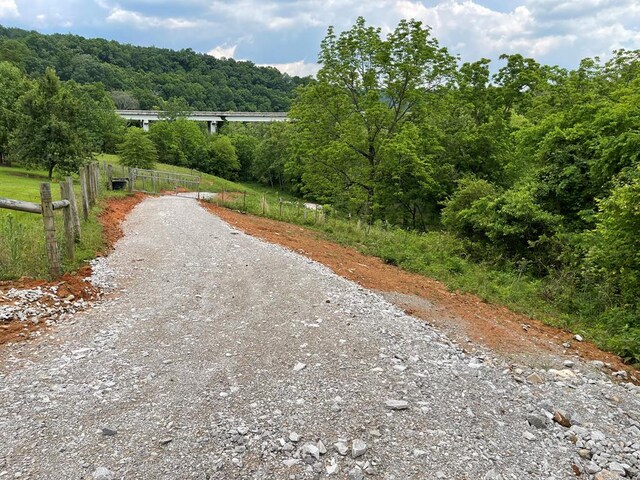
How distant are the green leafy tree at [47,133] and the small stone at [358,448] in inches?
1391

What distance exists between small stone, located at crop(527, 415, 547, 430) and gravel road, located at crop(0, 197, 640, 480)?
0.01 metres

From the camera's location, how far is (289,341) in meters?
5.91

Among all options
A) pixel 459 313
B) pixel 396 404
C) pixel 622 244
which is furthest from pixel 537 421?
pixel 622 244

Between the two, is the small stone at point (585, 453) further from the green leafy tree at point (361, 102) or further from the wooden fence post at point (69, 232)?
the green leafy tree at point (361, 102)

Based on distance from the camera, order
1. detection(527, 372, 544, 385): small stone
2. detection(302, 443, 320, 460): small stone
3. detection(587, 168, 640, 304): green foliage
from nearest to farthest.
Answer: detection(302, 443, 320, 460): small stone, detection(527, 372, 544, 385): small stone, detection(587, 168, 640, 304): green foliage

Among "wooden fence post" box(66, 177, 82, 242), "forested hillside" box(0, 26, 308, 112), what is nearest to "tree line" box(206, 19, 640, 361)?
"wooden fence post" box(66, 177, 82, 242)

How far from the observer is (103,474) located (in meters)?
3.29

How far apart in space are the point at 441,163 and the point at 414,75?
5569 millimetres

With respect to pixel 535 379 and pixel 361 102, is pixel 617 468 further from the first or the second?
pixel 361 102

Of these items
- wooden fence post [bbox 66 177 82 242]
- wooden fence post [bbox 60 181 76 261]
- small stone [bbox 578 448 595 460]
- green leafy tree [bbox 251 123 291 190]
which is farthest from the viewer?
green leafy tree [bbox 251 123 291 190]

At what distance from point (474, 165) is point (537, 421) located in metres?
22.6

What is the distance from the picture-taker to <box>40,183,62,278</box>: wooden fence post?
6.96 meters

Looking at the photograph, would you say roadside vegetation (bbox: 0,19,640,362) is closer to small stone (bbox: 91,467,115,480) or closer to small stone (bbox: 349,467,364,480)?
small stone (bbox: 349,467,364,480)

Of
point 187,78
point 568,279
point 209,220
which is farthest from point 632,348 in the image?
point 187,78
